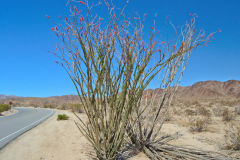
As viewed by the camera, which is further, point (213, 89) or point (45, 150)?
point (213, 89)

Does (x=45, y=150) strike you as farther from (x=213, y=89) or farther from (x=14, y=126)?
(x=213, y=89)

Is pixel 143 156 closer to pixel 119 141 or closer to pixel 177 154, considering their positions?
pixel 177 154

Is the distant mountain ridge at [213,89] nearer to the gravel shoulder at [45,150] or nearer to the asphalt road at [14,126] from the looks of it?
the asphalt road at [14,126]

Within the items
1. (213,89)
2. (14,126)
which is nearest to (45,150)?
(14,126)

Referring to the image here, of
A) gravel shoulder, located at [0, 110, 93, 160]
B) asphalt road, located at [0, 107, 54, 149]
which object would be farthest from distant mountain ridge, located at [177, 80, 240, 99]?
gravel shoulder, located at [0, 110, 93, 160]

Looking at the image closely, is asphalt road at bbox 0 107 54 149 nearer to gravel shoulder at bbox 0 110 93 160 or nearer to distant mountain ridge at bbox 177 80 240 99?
gravel shoulder at bbox 0 110 93 160

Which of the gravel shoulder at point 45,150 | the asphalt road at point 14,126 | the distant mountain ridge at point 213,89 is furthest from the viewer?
the distant mountain ridge at point 213,89

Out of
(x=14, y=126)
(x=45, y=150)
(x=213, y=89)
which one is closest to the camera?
(x=45, y=150)

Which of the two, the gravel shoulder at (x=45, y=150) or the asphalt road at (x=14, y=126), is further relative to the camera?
the asphalt road at (x=14, y=126)

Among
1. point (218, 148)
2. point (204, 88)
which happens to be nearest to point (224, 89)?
point (204, 88)

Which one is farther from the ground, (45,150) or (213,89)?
(213,89)

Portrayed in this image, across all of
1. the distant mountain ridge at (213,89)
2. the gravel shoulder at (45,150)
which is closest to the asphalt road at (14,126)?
the gravel shoulder at (45,150)

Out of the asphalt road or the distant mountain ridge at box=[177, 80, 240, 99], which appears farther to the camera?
the distant mountain ridge at box=[177, 80, 240, 99]

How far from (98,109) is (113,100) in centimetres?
38
